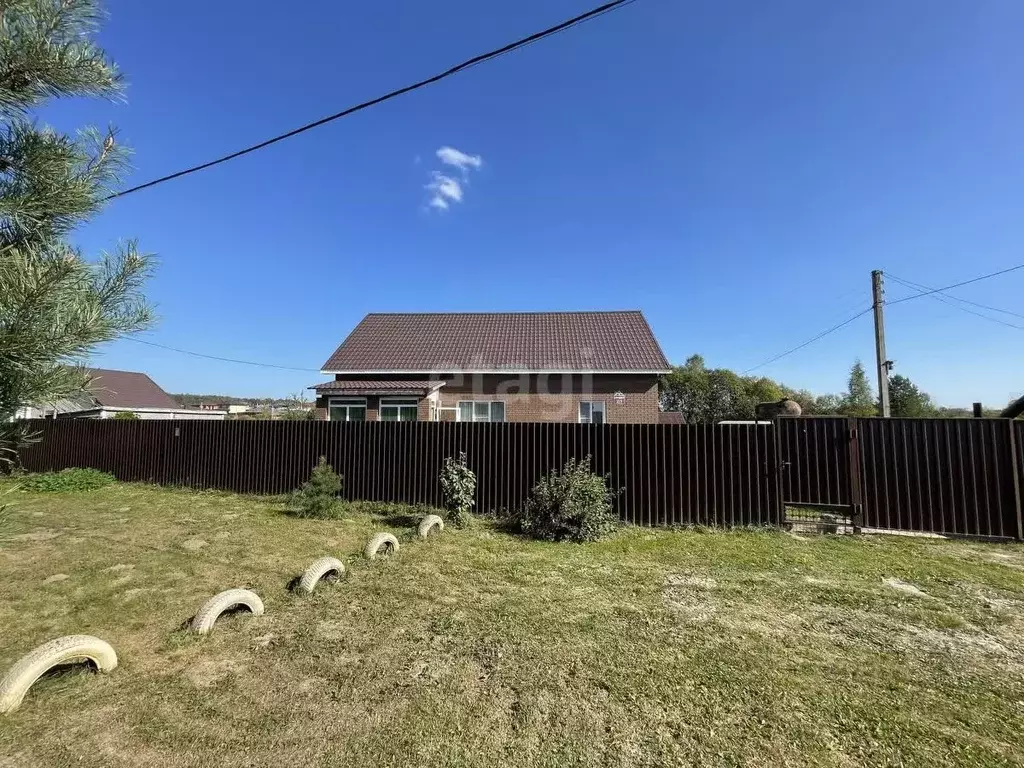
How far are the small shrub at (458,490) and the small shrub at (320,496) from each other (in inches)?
83.9

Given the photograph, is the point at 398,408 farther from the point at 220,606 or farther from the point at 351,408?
the point at 220,606

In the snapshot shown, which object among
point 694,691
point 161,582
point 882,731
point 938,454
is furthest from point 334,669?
point 938,454

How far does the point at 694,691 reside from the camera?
10.5 feet

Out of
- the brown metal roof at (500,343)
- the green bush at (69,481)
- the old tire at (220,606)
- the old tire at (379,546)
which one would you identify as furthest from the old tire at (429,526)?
the brown metal roof at (500,343)

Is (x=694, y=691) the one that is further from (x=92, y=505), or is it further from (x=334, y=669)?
(x=92, y=505)

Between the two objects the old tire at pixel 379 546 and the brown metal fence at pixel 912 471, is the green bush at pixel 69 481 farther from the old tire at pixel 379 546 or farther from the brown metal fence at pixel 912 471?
the brown metal fence at pixel 912 471

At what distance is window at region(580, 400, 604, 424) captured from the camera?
18.3 meters

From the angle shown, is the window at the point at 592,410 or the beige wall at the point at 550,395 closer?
the beige wall at the point at 550,395

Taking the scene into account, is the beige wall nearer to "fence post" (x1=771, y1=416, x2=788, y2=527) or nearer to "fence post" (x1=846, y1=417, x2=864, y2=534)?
"fence post" (x1=771, y1=416, x2=788, y2=527)

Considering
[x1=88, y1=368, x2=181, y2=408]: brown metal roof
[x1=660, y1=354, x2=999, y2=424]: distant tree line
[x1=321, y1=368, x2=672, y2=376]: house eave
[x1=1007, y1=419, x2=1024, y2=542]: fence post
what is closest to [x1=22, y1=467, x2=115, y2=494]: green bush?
[x1=321, y1=368, x2=672, y2=376]: house eave

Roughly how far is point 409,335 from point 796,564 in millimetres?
18051

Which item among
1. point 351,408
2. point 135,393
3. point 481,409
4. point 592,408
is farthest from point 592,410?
point 135,393

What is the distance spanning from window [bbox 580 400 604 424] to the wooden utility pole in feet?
29.9

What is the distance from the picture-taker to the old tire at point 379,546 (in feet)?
20.6
